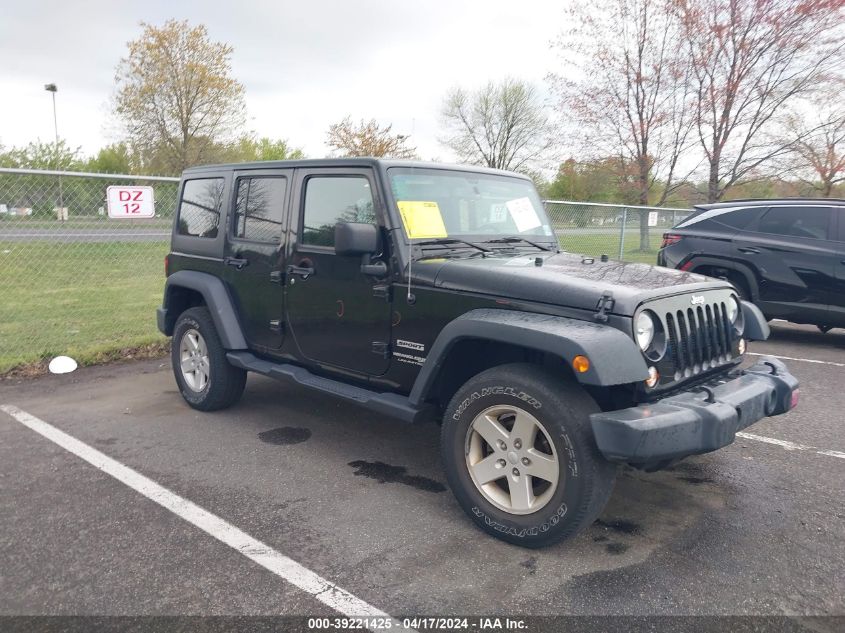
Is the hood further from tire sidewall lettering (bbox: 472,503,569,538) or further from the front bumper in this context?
tire sidewall lettering (bbox: 472,503,569,538)

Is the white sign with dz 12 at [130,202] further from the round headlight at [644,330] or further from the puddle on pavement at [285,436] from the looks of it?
the round headlight at [644,330]

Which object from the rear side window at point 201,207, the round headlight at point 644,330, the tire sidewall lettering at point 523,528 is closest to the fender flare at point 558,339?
the round headlight at point 644,330

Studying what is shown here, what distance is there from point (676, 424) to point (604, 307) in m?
0.60

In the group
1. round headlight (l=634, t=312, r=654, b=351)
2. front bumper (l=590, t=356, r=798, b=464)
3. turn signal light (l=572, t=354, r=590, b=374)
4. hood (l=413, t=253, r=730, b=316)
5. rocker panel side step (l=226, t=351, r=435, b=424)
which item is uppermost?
hood (l=413, t=253, r=730, b=316)

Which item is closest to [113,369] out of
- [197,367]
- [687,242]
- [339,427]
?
[197,367]

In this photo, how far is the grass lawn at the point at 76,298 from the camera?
689cm

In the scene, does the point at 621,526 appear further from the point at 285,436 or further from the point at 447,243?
the point at 285,436

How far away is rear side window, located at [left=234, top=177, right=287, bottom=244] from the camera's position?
4562 mm

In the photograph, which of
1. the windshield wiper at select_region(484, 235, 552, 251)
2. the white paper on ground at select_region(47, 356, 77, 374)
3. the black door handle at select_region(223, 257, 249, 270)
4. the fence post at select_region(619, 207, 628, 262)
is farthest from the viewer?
the fence post at select_region(619, 207, 628, 262)

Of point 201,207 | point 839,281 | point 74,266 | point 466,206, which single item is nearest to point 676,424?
point 466,206

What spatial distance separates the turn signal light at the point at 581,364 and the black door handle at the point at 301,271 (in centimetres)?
205

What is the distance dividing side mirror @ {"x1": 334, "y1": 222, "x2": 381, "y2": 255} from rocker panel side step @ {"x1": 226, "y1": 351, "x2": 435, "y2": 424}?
88 cm

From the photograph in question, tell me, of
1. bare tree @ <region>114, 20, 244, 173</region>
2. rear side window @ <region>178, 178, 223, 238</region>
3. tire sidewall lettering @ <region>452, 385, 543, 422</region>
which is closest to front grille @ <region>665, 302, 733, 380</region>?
tire sidewall lettering @ <region>452, 385, 543, 422</region>

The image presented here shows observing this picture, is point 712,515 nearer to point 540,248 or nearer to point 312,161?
point 540,248
